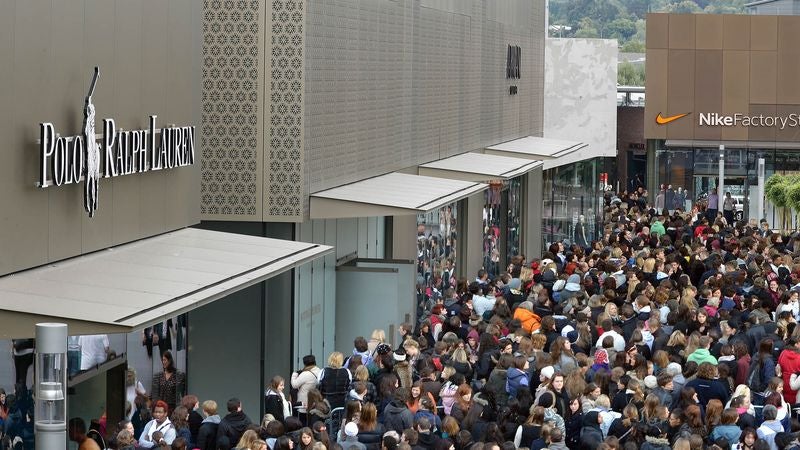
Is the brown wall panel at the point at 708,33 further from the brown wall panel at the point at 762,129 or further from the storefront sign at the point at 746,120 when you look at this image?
the brown wall panel at the point at 762,129

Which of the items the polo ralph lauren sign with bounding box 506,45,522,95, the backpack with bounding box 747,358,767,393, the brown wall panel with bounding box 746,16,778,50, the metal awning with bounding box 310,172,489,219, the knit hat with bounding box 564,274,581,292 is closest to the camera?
the backpack with bounding box 747,358,767,393

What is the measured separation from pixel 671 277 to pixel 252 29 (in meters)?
10.0

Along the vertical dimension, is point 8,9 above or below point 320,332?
above

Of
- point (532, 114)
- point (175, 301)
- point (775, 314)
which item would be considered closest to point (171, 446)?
point (175, 301)

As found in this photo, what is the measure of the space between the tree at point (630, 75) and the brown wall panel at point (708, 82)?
251 ft

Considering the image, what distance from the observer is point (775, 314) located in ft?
75.9

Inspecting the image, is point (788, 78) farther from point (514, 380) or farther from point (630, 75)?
point (630, 75)

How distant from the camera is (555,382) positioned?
1602cm

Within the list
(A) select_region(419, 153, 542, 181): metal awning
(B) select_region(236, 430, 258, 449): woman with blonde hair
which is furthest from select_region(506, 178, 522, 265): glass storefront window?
(B) select_region(236, 430, 258, 449): woman with blonde hair

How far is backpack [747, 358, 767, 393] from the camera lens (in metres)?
17.9

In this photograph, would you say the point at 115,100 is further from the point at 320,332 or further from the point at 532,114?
the point at 532,114

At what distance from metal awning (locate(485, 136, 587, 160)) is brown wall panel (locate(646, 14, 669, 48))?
16353 mm

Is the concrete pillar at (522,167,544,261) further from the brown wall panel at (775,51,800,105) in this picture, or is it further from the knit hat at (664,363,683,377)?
the knit hat at (664,363,683,377)

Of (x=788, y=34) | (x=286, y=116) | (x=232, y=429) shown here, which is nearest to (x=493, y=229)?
(x=286, y=116)
